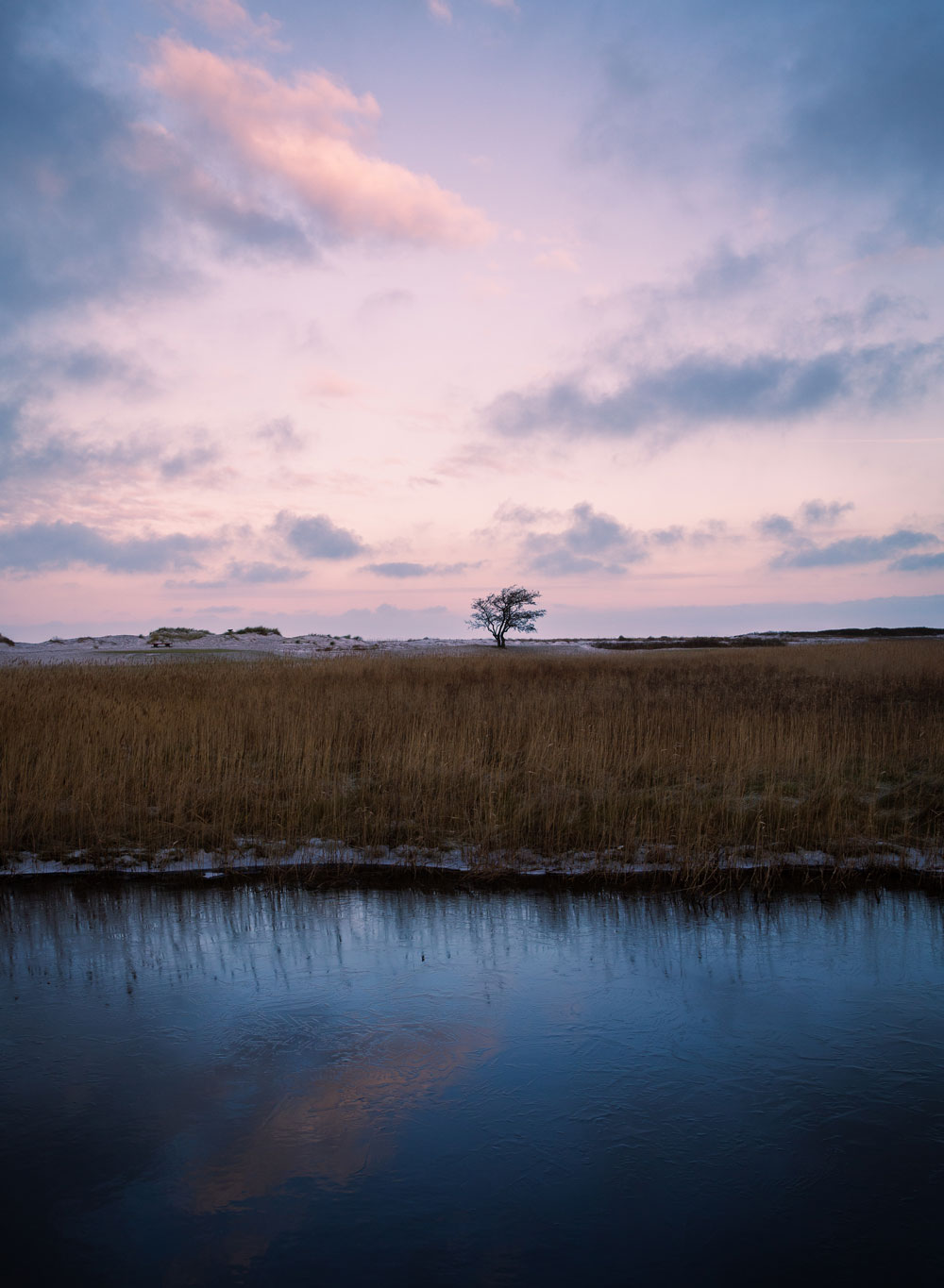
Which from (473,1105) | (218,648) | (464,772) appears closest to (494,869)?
(464,772)

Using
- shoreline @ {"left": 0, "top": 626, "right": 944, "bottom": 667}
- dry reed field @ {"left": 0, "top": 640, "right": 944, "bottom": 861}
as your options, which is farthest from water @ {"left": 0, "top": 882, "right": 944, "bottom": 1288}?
shoreline @ {"left": 0, "top": 626, "right": 944, "bottom": 667}

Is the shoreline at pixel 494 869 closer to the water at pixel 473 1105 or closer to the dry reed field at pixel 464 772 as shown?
the dry reed field at pixel 464 772

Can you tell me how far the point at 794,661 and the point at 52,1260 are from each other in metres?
27.5

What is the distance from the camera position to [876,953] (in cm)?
541

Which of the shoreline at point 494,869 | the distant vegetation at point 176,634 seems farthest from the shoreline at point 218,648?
the shoreline at point 494,869

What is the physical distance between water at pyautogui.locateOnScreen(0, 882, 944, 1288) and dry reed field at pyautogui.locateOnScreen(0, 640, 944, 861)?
2151 mm

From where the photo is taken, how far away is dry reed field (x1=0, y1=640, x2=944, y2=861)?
8.09 m

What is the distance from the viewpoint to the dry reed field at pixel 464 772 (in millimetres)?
8086

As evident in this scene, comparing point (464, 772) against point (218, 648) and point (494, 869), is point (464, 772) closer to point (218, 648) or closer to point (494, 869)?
point (494, 869)

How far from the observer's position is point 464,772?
9.77 metres

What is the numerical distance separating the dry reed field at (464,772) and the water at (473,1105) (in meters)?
2.15

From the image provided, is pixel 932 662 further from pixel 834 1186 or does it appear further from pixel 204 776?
pixel 834 1186

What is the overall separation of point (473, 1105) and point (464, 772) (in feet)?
20.2

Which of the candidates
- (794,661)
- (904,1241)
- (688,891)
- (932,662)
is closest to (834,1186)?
(904,1241)
